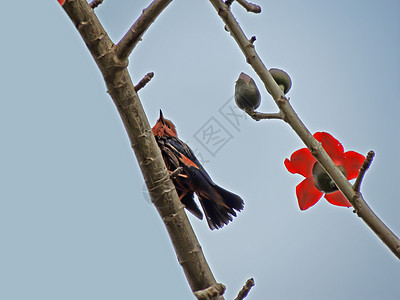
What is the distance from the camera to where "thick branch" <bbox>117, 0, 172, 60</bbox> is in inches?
22.2

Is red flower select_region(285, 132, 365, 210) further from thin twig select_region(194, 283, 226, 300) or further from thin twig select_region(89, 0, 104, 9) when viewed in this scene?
thin twig select_region(89, 0, 104, 9)

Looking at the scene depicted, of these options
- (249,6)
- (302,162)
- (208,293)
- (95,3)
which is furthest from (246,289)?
(95,3)

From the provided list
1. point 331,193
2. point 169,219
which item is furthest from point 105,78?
point 331,193

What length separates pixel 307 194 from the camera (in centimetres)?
56

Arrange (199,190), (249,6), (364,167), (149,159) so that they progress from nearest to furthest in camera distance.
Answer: (364,167)
(249,6)
(149,159)
(199,190)

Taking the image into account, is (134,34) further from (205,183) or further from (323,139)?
(205,183)

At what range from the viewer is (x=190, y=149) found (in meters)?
1.05

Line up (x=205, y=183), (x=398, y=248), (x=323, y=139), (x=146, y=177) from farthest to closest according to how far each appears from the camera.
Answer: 1. (x=205, y=183)
2. (x=146, y=177)
3. (x=323, y=139)
4. (x=398, y=248)

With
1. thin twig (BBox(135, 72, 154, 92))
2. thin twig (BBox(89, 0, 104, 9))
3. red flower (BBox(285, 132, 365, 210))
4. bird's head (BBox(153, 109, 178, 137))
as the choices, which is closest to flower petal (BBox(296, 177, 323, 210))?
red flower (BBox(285, 132, 365, 210))

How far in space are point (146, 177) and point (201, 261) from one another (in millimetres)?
124

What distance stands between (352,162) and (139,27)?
28 cm

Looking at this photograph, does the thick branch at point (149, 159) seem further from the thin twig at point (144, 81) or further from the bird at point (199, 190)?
the bird at point (199, 190)

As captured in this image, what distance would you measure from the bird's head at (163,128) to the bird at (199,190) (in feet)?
0.07

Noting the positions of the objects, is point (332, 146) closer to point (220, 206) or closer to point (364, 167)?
point (364, 167)
